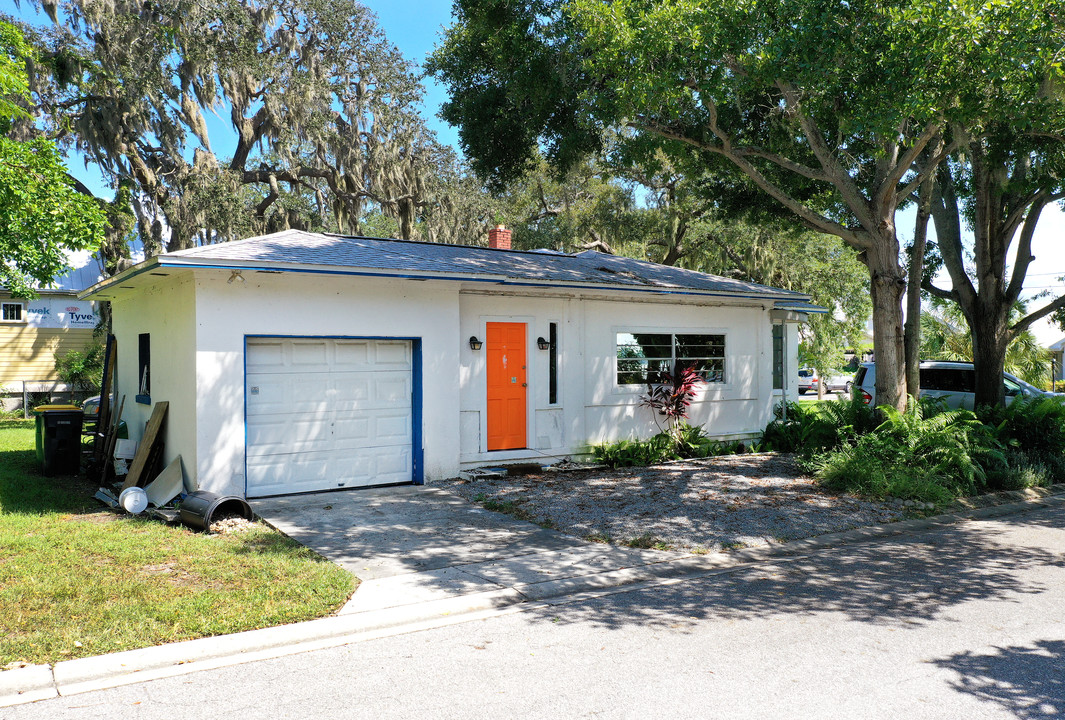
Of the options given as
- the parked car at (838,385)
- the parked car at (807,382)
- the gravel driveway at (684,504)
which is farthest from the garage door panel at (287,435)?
the parked car at (838,385)

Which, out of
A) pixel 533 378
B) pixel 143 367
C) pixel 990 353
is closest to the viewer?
pixel 143 367

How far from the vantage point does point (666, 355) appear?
14.0 m

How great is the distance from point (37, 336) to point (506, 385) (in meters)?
19.9

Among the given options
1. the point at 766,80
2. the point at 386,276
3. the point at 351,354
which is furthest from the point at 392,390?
the point at 766,80

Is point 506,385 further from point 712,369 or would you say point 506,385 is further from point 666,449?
point 712,369

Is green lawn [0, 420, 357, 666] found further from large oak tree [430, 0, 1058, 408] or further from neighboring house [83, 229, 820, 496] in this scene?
large oak tree [430, 0, 1058, 408]

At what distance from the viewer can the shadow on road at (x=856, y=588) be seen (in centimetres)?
581

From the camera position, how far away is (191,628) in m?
5.17

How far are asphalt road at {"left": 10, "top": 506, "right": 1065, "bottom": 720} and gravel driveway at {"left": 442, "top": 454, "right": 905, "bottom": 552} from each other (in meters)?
1.48

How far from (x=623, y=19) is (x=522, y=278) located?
3796 mm

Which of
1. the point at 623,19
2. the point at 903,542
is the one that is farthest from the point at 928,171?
the point at 903,542

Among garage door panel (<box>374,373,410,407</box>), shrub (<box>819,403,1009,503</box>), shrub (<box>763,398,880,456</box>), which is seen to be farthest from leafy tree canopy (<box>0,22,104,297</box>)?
shrub (<box>763,398,880,456</box>)

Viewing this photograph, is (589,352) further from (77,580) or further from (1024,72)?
(77,580)

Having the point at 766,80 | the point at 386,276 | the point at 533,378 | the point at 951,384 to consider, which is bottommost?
the point at 951,384
